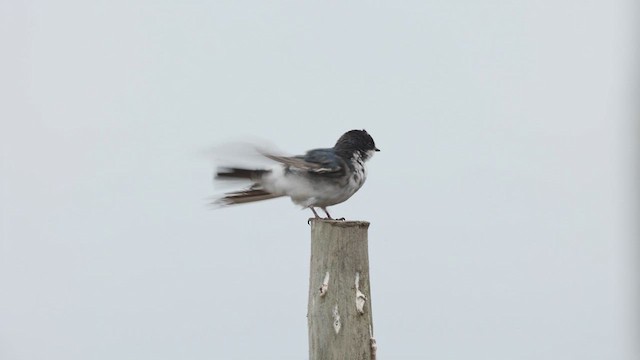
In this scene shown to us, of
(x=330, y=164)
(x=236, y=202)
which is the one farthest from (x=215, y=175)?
(x=330, y=164)

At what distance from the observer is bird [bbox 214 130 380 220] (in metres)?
7.38

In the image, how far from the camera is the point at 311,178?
7.42m

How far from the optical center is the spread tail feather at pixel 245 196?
752 centimetres

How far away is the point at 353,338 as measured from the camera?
18.0 feet

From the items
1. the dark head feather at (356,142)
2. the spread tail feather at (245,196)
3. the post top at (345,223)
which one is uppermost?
the dark head feather at (356,142)

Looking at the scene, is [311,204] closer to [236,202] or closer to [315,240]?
[236,202]

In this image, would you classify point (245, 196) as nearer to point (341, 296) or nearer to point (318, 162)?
point (318, 162)

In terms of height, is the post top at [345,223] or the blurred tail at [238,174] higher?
the blurred tail at [238,174]

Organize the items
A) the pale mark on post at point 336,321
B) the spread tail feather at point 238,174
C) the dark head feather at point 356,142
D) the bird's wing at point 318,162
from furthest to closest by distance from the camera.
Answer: the dark head feather at point 356,142, the spread tail feather at point 238,174, the bird's wing at point 318,162, the pale mark on post at point 336,321

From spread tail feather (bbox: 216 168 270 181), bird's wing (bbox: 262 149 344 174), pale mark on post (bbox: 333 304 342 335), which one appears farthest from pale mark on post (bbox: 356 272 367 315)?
spread tail feather (bbox: 216 168 270 181)

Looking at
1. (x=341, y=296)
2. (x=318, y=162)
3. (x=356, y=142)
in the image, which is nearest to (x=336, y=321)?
(x=341, y=296)

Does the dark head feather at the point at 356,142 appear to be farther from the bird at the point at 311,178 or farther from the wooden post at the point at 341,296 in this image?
the wooden post at the point at 341,296

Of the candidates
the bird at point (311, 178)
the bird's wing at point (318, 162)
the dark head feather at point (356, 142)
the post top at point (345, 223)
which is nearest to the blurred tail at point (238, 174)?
the bird at point (311, 178)

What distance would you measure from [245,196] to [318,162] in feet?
2.16
